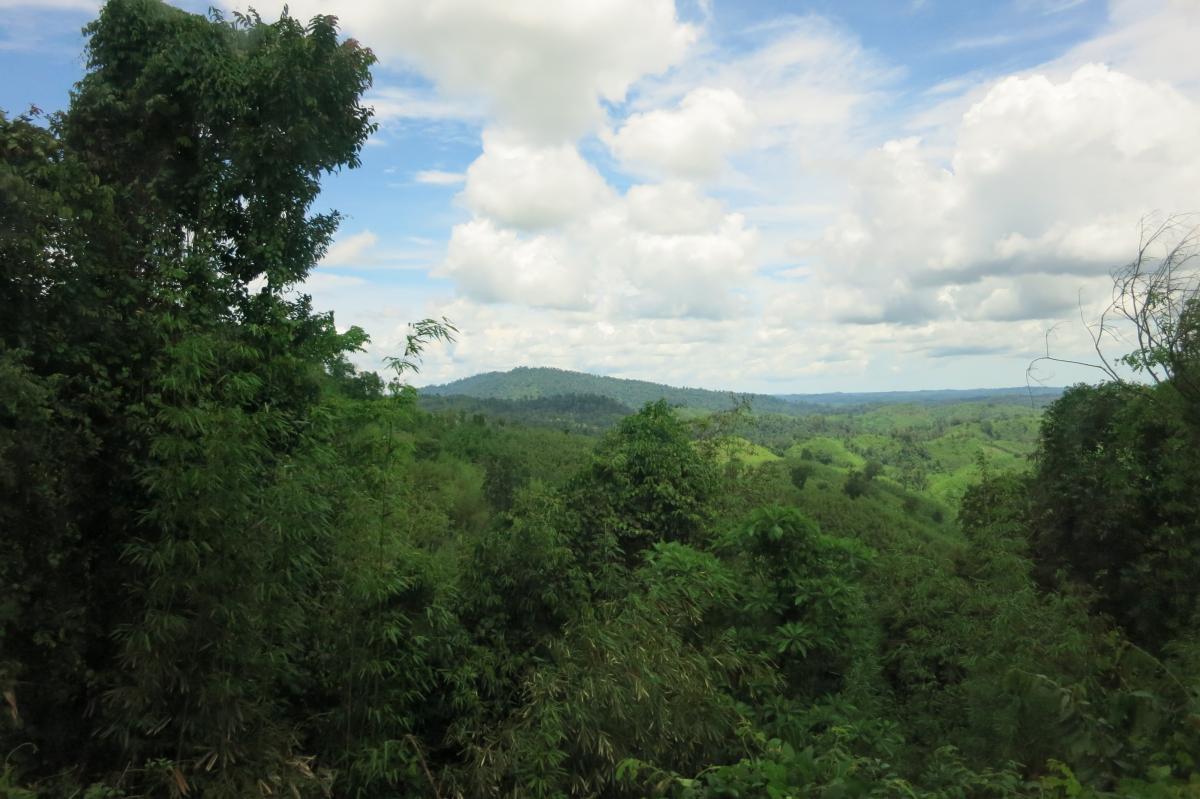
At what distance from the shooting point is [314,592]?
6930mm

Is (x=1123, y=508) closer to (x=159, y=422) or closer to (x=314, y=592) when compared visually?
(x=314, y=592)

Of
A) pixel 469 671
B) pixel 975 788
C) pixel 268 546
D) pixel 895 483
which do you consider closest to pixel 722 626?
pixel 469 671

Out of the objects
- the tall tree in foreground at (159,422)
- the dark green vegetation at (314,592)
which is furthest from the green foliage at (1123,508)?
the tall tree in foreground at (159,422)

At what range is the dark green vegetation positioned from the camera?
4.90 metres

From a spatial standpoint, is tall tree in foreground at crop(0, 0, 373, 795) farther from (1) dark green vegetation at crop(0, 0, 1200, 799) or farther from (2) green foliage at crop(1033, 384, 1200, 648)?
(2) green foliage at crop(1033, 384, 1200, 648)

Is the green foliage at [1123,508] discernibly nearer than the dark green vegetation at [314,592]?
No

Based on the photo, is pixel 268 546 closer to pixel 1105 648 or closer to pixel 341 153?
pixel 341 153

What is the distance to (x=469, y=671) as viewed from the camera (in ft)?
22.0

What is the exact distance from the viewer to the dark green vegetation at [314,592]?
4.90 m

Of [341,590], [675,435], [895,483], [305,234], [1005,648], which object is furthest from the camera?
[895,483]

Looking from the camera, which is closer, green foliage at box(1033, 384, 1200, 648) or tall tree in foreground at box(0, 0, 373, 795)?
tall tree in foreground at box(0, 0, 373, 795)

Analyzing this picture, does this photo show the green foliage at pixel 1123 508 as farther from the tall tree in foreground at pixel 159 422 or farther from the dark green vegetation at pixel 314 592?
the tall tree in foreground at pixel 159 422

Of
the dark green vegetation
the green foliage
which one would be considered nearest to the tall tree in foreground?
the dark green vegetation

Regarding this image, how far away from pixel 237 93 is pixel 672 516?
771cm
